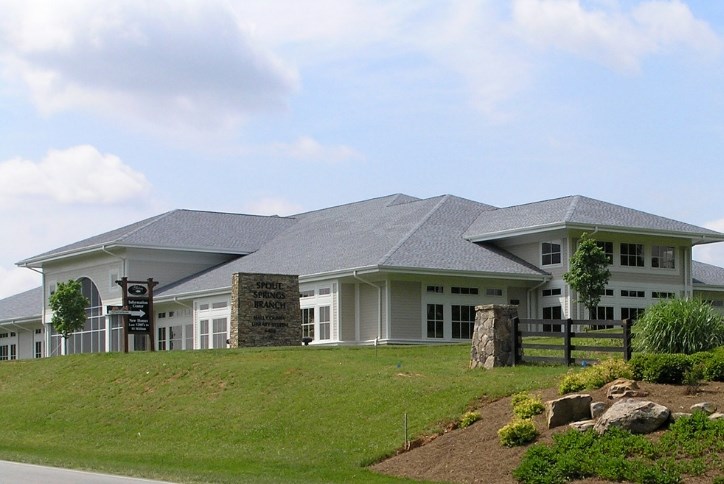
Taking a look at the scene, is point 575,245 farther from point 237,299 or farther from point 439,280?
point 237,299

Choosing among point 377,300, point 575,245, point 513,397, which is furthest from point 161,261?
point 513,397

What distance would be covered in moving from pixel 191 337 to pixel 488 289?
1523 centimetres

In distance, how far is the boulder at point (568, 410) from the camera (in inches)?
781

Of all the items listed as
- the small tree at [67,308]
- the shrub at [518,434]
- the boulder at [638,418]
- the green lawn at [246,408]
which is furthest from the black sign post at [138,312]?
the boulder at [638,418]

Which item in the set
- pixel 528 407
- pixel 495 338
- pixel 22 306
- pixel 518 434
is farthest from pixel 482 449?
pixel 22 306

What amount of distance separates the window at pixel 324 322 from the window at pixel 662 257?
14610mm

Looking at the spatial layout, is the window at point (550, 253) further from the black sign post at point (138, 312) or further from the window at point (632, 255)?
the black sign post at point (138, 312)

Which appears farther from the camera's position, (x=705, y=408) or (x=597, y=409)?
(x=597, y=409)

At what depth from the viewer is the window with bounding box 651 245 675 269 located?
1970 inches

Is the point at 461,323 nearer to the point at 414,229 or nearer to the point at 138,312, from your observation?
the point at 414,229

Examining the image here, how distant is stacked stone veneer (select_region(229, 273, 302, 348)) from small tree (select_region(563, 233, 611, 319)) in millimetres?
10784

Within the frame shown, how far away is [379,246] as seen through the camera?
48031 mm

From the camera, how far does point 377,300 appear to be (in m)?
46.3

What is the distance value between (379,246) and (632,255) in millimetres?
11103
